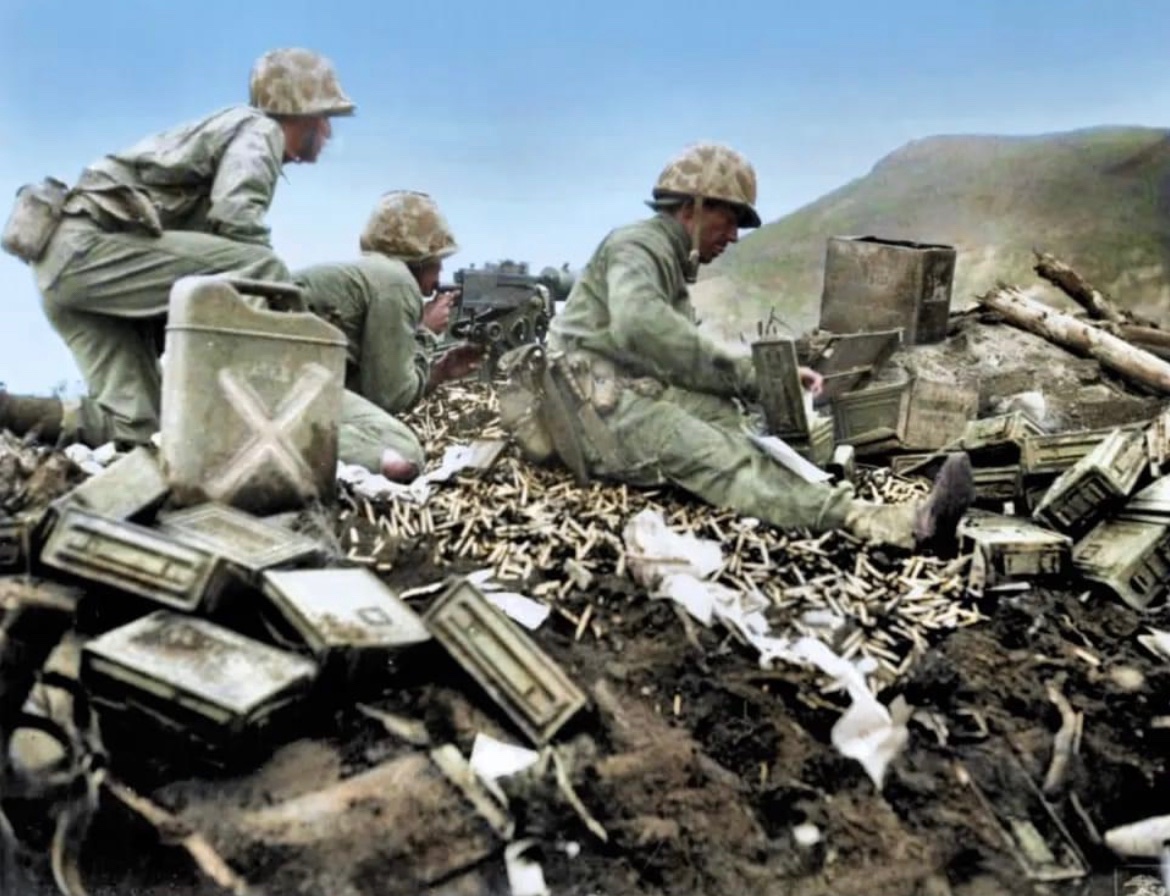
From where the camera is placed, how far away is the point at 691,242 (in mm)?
4324

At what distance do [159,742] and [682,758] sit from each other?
116 cm

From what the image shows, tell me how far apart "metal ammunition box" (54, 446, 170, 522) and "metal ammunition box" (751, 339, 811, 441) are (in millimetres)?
1956

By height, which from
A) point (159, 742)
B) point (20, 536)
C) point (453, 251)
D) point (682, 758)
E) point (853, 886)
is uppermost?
point (453, 251)

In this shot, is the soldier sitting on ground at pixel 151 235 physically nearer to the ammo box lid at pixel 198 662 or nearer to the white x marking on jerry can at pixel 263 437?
the white x marking on jerry can at pixel 263 437

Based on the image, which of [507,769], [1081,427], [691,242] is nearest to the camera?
[507,769]

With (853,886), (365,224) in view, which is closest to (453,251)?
(365,224)

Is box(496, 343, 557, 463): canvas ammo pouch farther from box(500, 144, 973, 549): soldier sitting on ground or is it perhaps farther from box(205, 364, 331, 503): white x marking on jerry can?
box(205, 364, 331, 503): white x marking on jerry can

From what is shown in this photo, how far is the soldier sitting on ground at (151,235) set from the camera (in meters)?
3.43

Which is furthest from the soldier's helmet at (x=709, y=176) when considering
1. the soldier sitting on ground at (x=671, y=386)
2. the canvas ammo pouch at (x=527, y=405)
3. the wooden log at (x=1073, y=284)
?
the wooden log at (x=1073, y=284)

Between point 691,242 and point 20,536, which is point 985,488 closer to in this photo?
point 691,242

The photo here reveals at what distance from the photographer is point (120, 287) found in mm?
3475

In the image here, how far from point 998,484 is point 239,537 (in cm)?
264

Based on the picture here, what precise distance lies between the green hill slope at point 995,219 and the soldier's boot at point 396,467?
1.53 m

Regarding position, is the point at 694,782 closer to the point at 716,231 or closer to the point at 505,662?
the point at 505,662
